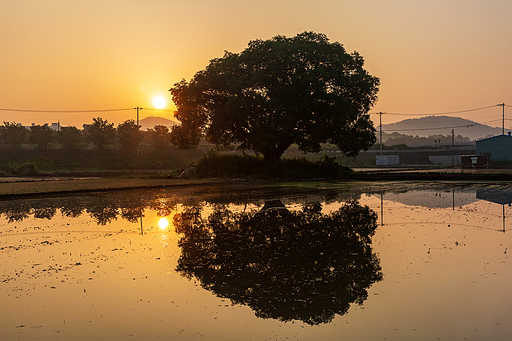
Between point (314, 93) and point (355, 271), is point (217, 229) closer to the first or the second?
point (355, 271)

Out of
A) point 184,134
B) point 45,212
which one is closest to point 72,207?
point 45,212

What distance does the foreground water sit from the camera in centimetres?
660

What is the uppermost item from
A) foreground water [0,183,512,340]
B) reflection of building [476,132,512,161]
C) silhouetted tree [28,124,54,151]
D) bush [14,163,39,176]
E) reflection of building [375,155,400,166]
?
silhouetted tree [28,124,54,151]

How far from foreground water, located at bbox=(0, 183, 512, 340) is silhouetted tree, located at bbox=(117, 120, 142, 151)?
78206 millimetres

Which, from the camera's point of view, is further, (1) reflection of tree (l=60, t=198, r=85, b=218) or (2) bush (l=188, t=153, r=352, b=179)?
(2) bush (l=188, t=153, r=352, b=179)

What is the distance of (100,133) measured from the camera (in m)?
93.2

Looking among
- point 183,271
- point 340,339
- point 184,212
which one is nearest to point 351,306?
point 340,339

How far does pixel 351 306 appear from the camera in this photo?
7.40 metres

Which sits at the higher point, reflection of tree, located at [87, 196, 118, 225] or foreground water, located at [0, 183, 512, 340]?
reflection of tree, located at [87, 196, 118, 225]

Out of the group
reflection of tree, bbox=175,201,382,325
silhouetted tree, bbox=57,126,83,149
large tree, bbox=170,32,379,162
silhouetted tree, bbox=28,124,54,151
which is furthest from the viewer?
silhouetted tree, bbox=57,126,83,149

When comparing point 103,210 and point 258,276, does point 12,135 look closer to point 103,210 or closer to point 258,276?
point 103,210

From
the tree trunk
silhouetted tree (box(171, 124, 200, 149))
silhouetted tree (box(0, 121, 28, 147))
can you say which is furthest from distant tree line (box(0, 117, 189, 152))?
the tree trunk

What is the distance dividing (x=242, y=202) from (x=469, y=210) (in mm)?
10284

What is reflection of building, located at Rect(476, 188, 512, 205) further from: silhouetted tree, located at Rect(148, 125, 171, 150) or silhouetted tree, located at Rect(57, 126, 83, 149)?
silhouetted tree, located at Rect(57, 126, 83, 149)
